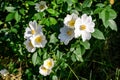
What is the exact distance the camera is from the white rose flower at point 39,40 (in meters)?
2.27

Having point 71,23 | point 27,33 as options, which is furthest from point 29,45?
point 71,23

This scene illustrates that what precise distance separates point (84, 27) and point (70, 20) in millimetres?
102

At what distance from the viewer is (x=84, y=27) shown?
2.16 m

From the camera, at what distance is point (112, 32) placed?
2.88 meters

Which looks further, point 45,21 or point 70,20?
point 45,21

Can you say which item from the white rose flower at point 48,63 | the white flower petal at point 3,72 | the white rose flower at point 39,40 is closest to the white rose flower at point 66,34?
the white rose flower at point 39,40

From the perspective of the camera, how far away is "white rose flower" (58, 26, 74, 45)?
218 centimetres

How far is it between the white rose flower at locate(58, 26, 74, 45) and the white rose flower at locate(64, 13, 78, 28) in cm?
3

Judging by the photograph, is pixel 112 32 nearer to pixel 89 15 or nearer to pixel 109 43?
pixel 109 43

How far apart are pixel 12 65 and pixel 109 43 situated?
857mm

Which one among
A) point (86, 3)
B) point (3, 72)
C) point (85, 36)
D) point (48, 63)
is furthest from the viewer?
point (3, 72)

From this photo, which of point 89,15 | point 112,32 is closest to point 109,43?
point 112,32

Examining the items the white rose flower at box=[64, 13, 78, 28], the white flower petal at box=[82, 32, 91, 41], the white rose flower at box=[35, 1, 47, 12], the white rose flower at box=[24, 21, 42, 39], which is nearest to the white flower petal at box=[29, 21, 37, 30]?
the white rose flower at box=[24, 21, 42, 39]

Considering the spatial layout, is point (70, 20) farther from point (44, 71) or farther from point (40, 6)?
point (44, 71)
